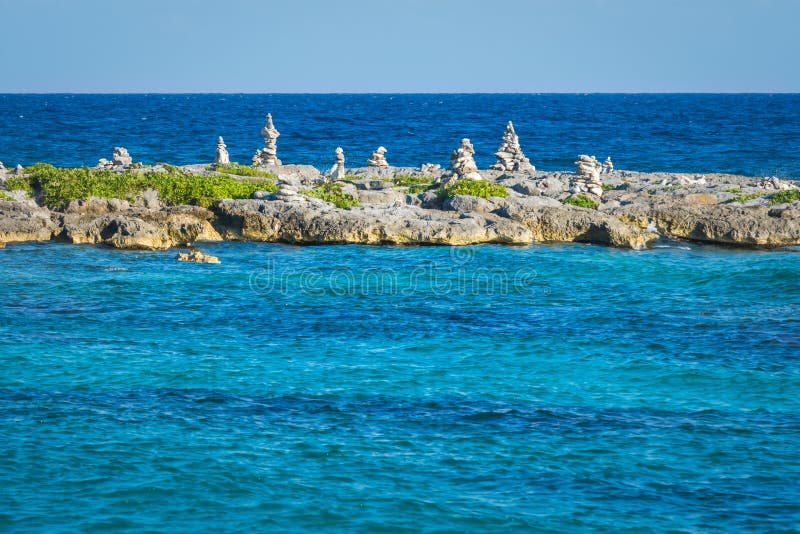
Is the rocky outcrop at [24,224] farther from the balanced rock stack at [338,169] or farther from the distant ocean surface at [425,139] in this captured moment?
the distant ocean surface at [425,139]

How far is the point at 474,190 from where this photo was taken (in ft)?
127

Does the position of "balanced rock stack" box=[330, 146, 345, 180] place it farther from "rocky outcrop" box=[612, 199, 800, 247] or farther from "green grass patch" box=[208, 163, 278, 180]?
"rocky outcrop" box=[612, 199, 800, 247]

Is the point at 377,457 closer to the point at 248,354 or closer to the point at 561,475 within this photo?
the point at 561,475

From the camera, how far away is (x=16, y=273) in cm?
3014

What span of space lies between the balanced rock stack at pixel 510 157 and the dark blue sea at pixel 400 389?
13682 millimetres

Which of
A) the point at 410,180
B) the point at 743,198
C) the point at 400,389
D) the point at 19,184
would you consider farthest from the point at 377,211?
the point at 400,389

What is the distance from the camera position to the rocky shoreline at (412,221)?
115ft

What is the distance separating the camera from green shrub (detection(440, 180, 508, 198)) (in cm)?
3859

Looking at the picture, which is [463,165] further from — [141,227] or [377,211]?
[141,227]

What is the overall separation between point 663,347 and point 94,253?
1972 cm

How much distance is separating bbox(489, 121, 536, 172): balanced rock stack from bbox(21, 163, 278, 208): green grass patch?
1307 cm

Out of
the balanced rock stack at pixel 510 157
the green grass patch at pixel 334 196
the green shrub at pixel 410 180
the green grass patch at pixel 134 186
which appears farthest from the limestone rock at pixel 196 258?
the balanced rock stack at pixel 510 157

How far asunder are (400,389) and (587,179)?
22.7m

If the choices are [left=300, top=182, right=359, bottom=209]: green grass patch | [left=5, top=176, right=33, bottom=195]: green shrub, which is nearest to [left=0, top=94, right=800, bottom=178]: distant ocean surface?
[left=300, top=182, right=359, bottom=209]: green grass patch
